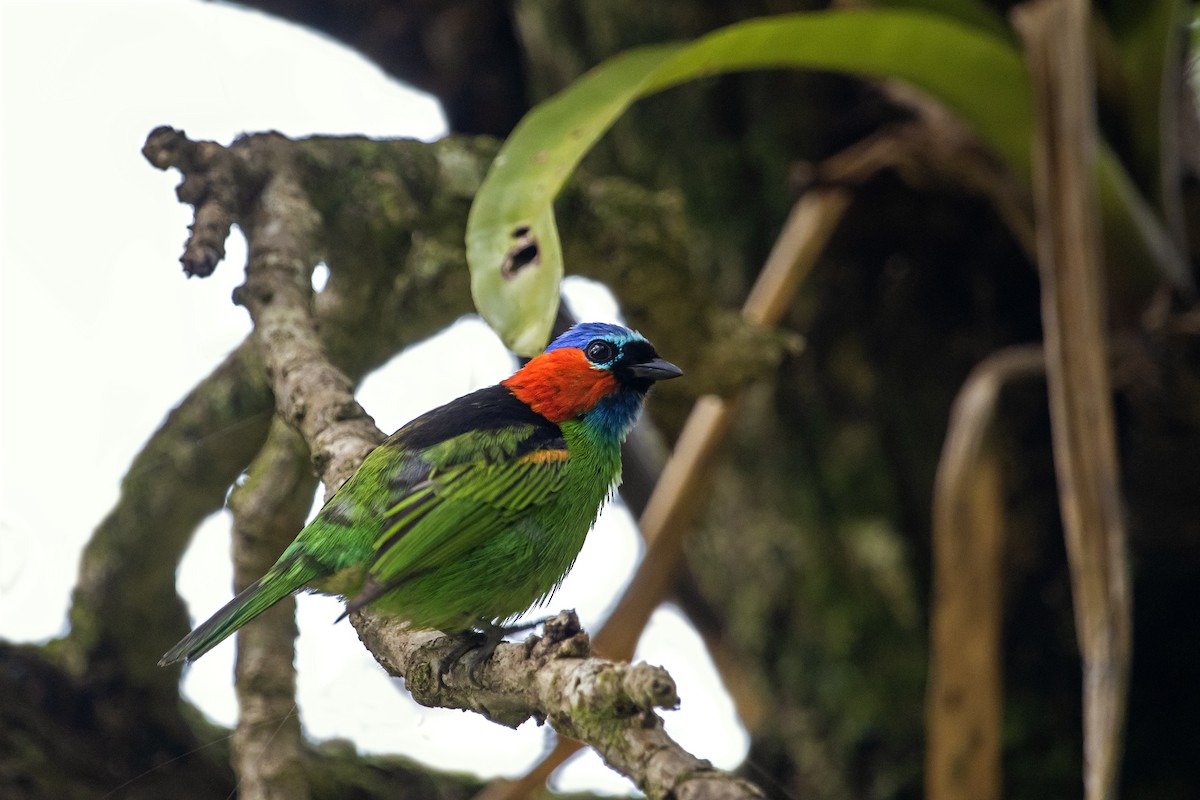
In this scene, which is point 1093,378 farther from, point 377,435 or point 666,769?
point 666,769

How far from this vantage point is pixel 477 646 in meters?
2.38

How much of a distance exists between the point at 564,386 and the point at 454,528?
2.00 ft

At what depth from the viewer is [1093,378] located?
3.13m

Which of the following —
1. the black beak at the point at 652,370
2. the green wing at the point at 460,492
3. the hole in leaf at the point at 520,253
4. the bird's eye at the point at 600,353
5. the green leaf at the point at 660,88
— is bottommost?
the green wing at the point at 460,492

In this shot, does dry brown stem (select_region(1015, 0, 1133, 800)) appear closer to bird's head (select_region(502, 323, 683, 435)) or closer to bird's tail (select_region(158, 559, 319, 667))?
bird's head (select_region(502, 323, 683, 435))

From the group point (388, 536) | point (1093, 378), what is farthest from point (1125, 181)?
point (388, 536)

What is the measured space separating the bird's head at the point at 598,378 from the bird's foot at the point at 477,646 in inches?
24.4

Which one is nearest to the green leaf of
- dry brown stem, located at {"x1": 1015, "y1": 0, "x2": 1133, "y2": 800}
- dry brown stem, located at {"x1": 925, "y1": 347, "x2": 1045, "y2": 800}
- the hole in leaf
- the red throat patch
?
the hole in leaf

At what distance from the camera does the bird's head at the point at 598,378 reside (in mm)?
3041

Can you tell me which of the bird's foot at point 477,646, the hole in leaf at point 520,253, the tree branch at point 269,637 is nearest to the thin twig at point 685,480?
the bird's foot at point 477,646

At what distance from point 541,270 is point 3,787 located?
→ 2.01 metres

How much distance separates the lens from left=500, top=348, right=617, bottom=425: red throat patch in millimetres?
3035

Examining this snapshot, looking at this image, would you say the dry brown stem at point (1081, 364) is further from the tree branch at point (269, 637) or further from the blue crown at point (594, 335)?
the tree branch at point (269, 637)

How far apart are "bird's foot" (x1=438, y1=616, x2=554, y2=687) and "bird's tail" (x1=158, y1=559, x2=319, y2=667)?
0.38 metres
